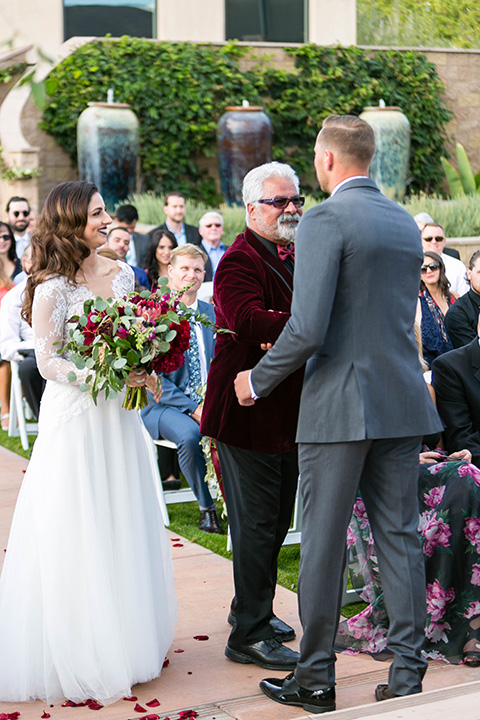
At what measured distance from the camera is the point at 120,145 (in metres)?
15.5

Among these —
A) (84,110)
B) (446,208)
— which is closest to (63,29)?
(84,110)

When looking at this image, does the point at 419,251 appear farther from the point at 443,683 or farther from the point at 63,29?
the point at 63,29

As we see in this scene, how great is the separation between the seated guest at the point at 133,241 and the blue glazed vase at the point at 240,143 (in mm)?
5083

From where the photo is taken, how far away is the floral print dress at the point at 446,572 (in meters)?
4.13

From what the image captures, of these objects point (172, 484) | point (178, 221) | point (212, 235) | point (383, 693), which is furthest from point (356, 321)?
point (178, 221)

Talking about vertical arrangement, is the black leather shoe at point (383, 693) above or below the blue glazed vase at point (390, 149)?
below

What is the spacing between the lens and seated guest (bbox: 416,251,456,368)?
258 inches

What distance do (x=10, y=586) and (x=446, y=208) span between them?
10.4 metres

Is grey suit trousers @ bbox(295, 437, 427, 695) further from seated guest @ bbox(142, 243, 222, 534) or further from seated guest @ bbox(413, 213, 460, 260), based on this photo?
seated guest @ bbox(413, 213, 460, 260)

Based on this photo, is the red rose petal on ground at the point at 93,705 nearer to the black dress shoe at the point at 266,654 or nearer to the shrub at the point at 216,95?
the black dress shoe at the point at 266,654

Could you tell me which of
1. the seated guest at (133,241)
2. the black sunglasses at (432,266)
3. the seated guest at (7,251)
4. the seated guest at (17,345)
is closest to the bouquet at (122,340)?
the black sunglasses at (432,266)

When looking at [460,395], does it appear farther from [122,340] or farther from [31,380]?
[31,380]

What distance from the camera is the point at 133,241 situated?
10.9m

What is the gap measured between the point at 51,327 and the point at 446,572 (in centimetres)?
204
